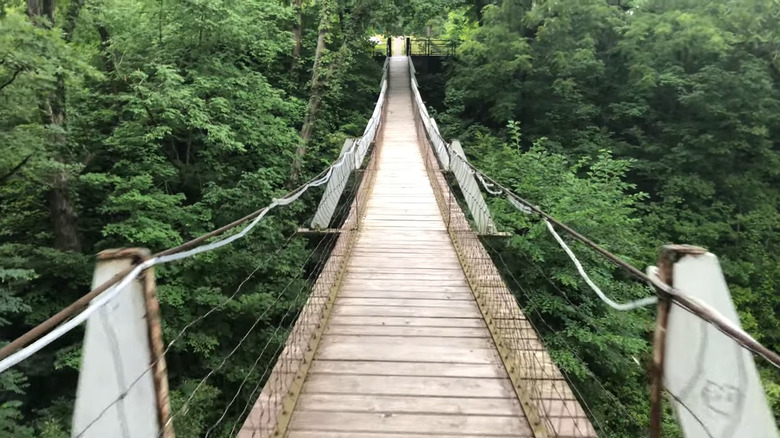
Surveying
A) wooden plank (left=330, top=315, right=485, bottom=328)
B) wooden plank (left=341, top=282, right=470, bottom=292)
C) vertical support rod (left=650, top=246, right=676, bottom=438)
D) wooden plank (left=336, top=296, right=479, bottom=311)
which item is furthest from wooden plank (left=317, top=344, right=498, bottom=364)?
vertical support rod (left=650, top=246, right=676, bottom=438)

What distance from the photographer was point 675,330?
1.29 metres

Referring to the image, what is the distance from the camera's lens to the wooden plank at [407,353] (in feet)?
8.09

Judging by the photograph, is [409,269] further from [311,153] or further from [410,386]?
[311,153]

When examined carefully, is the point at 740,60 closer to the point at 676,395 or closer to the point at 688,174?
the point at 688,174

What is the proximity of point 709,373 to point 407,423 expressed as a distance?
114cm

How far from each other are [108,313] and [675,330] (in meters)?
1.47

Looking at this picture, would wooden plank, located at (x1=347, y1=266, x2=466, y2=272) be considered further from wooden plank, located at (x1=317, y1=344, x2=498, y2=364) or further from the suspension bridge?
wooden plank, located at (x1=317, y1=344, x2=498, y2=364)

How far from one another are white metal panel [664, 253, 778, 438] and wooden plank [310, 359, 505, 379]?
1.11 m

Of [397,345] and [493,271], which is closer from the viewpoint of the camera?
[397,345]

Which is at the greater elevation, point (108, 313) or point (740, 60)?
point (740, 60)

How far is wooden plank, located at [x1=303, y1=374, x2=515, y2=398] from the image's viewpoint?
2.18 meters

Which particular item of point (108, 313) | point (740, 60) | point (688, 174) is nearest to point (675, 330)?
point (108, 313)

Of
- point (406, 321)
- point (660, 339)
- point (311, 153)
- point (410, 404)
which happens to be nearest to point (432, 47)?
point (311, 153)

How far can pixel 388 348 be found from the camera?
258 cm
